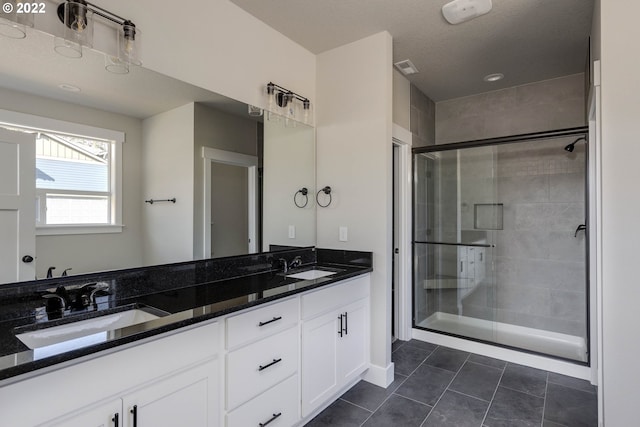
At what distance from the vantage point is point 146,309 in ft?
A: 4.84

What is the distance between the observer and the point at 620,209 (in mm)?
1610

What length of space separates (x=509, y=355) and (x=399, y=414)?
1.41 m

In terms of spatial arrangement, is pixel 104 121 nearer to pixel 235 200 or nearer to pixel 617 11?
pixel 235 200

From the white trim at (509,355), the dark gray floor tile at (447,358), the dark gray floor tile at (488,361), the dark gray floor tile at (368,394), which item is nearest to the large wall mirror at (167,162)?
the dark gray floor tile at (368,394)

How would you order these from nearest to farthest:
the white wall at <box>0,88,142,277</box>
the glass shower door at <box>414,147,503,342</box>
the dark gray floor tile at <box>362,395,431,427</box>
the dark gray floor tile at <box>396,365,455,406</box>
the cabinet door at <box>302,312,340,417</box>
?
the white wall at <box>0,88,142,277</box> → the cabinet door at <box>302,312,340,417</box> → the dark gray floor tile at <box>362,395,431,427</box> → the dark gray floor tile at <box>396,365,455,406</box> → the glass shower door at <box>414,147,503,342</box>

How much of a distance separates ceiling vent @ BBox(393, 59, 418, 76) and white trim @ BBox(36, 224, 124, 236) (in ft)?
8.55

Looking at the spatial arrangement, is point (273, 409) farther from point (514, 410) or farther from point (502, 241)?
point (502, 241)

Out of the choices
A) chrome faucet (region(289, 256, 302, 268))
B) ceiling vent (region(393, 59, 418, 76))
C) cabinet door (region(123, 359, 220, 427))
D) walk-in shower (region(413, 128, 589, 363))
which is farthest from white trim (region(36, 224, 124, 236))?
walk-in shower (region(413, 128, 589, 363))

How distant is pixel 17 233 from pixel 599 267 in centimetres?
275

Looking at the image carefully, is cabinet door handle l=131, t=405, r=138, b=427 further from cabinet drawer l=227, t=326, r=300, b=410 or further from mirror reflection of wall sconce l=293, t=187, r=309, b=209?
mirror reflection of wall sconce l=293, t=187, r=309, b=209

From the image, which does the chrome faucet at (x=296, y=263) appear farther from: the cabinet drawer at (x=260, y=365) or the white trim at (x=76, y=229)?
the white trim at (x=76, y=229)

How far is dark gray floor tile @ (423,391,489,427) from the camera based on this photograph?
204 cm

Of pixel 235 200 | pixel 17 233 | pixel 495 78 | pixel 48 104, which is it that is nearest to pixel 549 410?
pixel 235 200

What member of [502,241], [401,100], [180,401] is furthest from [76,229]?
[502,241]
